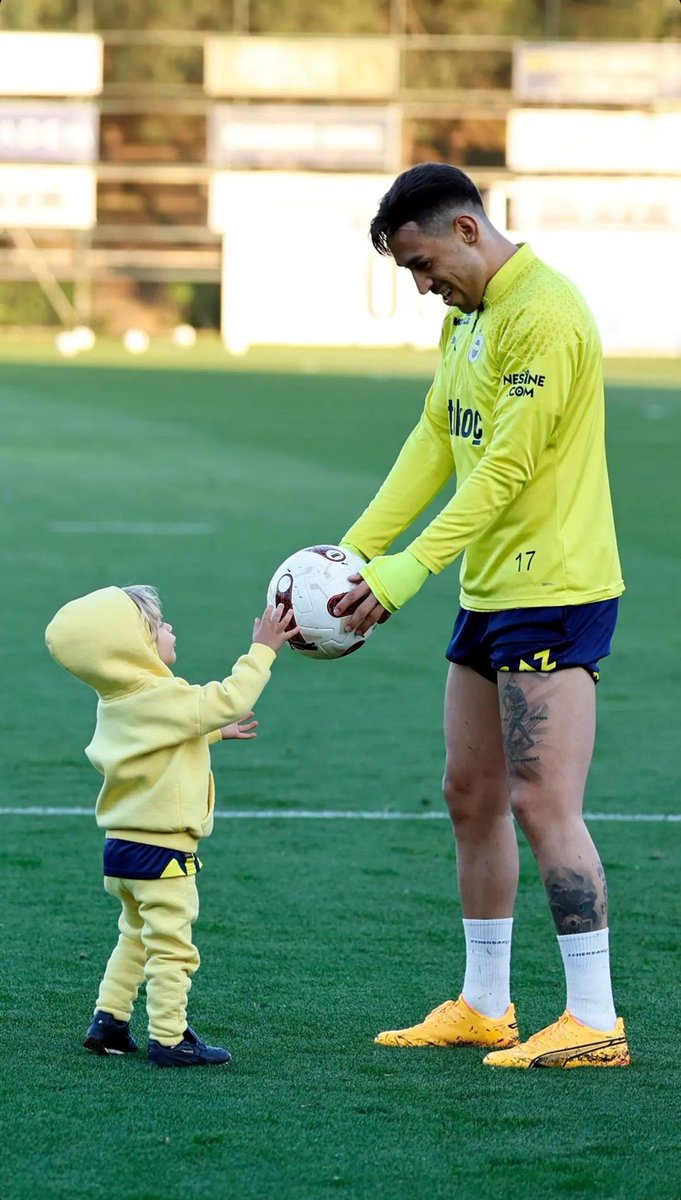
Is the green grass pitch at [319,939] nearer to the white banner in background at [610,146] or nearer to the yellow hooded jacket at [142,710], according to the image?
the yellow hooded jacket at [142,710]

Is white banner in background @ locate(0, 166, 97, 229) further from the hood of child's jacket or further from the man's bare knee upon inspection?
the hood of child's jacket

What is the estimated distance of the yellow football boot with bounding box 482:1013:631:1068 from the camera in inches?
Answer: 181

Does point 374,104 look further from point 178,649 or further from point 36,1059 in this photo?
point 36,1059

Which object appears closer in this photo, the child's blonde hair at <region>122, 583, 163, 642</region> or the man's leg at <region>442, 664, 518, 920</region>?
the child's blonde hair at <region>122, 583, 163, 642</region>

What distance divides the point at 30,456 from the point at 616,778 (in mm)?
14032

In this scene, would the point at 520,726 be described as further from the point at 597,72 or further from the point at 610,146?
the point at 597,72

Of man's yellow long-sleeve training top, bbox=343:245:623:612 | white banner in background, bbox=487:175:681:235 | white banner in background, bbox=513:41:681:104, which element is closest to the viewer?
man's yellow long-sleeve training top, bbox=343:245:623:612

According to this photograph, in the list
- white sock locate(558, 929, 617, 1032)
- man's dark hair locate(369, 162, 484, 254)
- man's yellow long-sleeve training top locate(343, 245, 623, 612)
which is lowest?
white sock locate(558, 929, 617, 1032)

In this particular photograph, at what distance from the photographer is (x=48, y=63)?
148ft

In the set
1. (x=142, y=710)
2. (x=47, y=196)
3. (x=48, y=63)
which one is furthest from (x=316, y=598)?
(x=48, y=63)

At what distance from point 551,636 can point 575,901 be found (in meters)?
0.60

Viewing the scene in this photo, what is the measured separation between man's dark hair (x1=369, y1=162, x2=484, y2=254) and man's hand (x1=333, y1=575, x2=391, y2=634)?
0.75 m

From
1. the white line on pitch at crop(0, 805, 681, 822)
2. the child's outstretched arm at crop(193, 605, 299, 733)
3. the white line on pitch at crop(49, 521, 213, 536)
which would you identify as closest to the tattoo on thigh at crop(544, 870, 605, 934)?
the child's outstretched arm at crop(193, 605, 299, 733)

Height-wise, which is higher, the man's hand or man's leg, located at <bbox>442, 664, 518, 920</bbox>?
the man's hand
